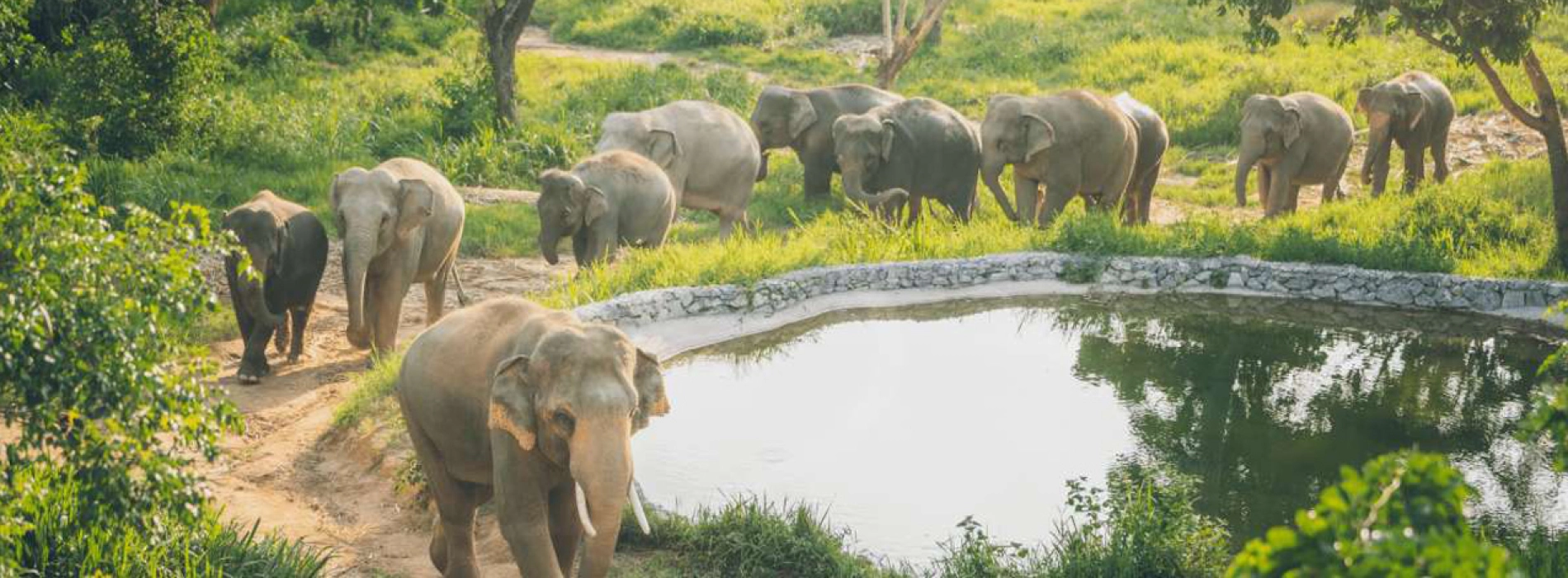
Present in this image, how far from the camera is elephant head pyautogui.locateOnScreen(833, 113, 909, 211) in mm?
15453

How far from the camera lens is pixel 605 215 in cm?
1314

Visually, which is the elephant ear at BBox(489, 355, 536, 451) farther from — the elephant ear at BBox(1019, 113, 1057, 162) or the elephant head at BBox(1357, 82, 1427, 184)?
the elephant head at BBox(1357, 82, 1427, 184)

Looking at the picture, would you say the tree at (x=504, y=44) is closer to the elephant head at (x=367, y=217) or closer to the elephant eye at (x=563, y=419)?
the elephant head at (x=367, y=217)

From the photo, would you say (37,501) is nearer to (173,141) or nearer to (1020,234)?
(1020,234)

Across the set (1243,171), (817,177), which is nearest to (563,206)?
(817,177)

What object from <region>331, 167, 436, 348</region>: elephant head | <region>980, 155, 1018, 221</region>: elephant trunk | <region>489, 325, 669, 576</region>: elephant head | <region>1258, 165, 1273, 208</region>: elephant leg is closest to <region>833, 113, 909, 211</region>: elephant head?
<region>980, 155, 1018, 221</region>: elephant trunk

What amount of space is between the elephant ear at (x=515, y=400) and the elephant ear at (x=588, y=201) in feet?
21.1

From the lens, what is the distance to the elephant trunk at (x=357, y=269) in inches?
432

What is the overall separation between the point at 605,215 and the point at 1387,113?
894 centimetres

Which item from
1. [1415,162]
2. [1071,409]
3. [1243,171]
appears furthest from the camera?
[1415,162]

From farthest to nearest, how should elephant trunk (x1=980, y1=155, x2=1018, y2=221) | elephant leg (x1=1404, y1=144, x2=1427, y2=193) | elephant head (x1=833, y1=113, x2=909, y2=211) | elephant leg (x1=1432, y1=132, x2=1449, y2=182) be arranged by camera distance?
1. elephant leg (x1=1432, y1=132, x2=1449, y2=182)
2. elephant leg (x1=1404, y1=144, x2=1427, y2=193)
3. elephant trunk (x1=980, y1=155, x2=1018, y2=221)
4. elephant head (x1=833, y1=113, x2=909, y2=211)

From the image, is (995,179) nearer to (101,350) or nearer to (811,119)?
(811,119)

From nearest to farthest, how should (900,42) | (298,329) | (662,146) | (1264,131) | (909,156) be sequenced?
(298,329) → (662,146) → (909,156) → (1264,131) → (900,42)

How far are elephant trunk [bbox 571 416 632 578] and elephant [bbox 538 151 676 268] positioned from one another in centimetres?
667
